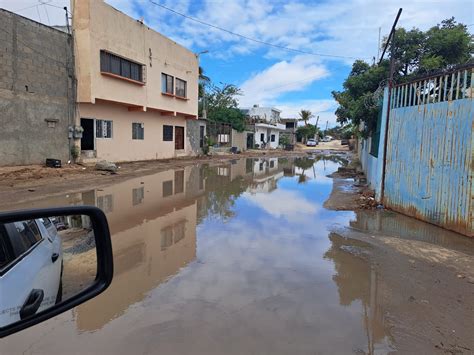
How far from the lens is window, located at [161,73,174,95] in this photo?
2322 centimetres

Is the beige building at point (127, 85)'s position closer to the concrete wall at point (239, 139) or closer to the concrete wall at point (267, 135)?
the concrete wall at point (239, 139)

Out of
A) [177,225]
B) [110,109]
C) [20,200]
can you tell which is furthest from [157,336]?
[110,109]

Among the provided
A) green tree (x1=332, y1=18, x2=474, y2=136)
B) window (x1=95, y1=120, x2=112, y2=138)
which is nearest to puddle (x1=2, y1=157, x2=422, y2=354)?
green tree (x1=332, y1=18, x2=474, y2=136)

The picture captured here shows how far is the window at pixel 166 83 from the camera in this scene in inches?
914

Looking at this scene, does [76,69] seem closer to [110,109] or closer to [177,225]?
[110,109]

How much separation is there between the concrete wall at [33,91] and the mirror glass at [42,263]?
14.1 metres

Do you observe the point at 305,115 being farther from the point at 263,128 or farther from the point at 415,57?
the point at 415,57

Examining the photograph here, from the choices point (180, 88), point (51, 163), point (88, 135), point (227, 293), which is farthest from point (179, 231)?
point (180, 88)

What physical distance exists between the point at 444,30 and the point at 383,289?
1153 centimetres

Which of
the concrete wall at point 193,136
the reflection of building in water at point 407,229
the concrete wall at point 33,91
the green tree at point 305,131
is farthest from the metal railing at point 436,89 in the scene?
the green tree at point 305,131

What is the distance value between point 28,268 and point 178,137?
85.4ft

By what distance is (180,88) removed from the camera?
25469 mm

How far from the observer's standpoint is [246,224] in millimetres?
7824

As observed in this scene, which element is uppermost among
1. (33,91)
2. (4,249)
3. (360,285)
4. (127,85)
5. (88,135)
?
(127,85)
